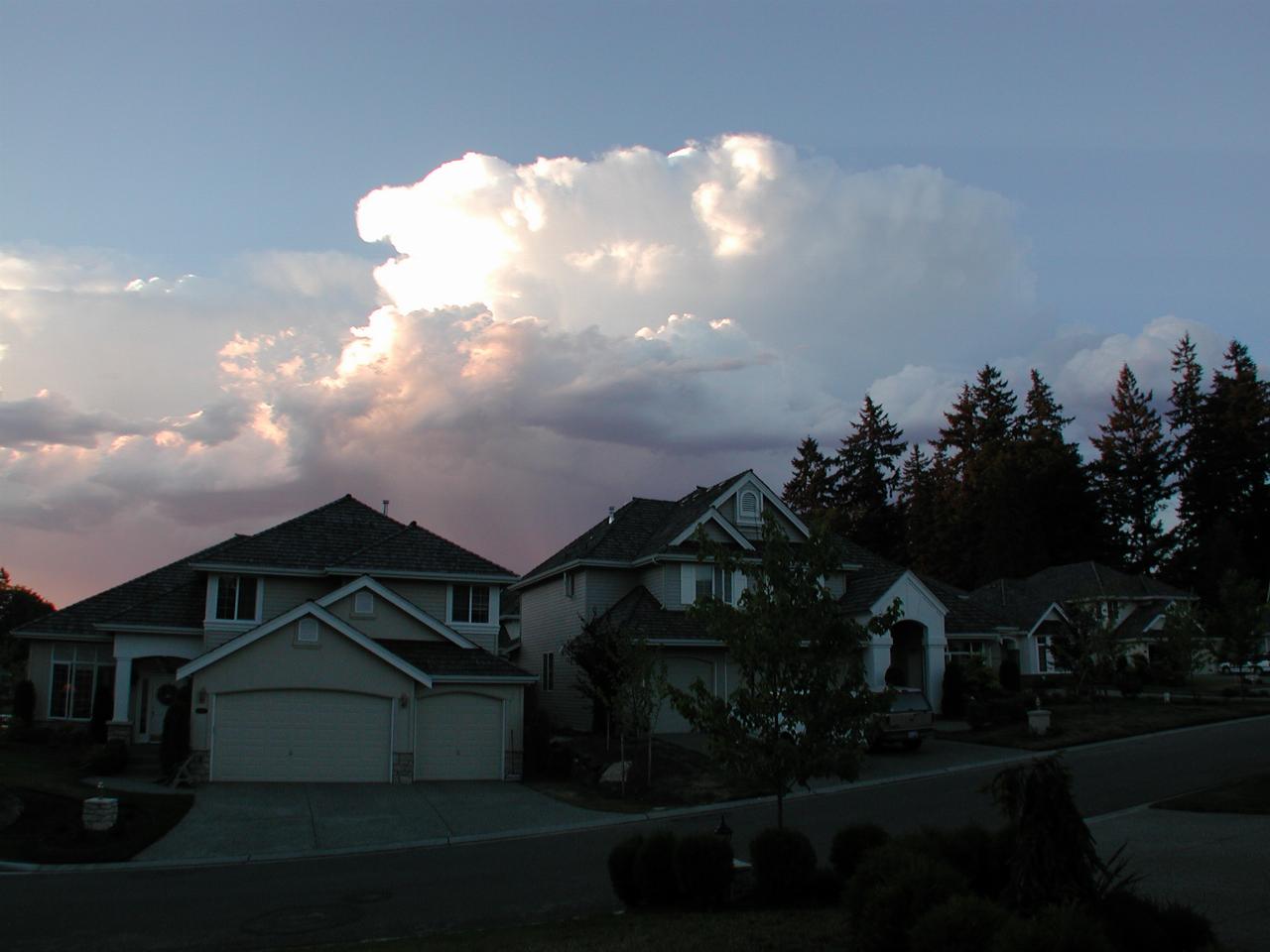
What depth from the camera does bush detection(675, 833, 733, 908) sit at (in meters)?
11.8

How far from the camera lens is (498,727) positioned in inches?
1150

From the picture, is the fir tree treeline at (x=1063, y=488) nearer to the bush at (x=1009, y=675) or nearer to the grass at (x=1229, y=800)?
the bush at (x=1009, y=675)

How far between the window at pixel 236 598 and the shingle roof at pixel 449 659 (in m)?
4.86

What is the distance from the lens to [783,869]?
1177 cm

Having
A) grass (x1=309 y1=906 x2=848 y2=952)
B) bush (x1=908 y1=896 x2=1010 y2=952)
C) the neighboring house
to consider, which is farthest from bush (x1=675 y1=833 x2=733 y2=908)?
the neighboring house

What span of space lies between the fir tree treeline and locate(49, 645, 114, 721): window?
5087cm

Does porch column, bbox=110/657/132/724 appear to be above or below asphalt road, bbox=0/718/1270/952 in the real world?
above

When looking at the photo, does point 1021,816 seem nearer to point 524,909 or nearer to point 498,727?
point 524,909

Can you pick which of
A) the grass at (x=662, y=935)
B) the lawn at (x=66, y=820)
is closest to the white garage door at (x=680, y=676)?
the lawn at (x=66, y=820)

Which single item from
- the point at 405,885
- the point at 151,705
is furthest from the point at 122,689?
the point at 405,885

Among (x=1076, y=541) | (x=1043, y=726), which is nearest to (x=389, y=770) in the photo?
(x=1043, y=726)

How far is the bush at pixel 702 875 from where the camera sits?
11.8 m

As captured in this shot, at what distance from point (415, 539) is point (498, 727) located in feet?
26.8

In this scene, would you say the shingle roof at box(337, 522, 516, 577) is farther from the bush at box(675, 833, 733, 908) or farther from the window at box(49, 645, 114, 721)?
the bush at box(675, 833, 733, 908)
